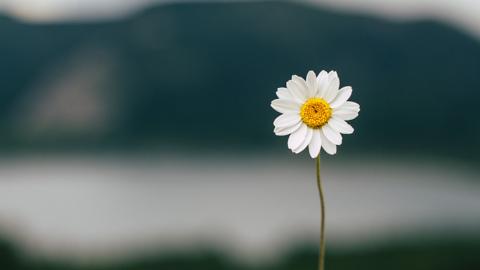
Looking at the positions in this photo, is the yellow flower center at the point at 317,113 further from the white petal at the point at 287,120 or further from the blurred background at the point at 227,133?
the blurred background at the point at 227,133

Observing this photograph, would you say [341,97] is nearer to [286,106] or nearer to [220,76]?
[286,106]

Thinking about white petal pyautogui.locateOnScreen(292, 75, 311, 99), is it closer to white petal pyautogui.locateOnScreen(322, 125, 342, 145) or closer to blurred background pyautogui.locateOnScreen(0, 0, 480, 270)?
white petal pyautogui.locateOnScreen(322, 125, 342, 145)

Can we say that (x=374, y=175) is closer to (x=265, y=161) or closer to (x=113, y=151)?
(x=265, y=161)

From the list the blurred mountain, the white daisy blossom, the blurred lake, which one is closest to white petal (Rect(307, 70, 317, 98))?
the white daisy blossom

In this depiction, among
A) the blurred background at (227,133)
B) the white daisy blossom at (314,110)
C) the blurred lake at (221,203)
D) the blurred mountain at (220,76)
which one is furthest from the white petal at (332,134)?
the blurred mountain at (220,76)

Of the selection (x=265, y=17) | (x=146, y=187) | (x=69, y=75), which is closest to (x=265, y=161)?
(x=146, y=187)

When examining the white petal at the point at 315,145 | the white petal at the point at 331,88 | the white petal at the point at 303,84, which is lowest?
the white petal at the point at 315,145

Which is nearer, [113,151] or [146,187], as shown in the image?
[146,187]
